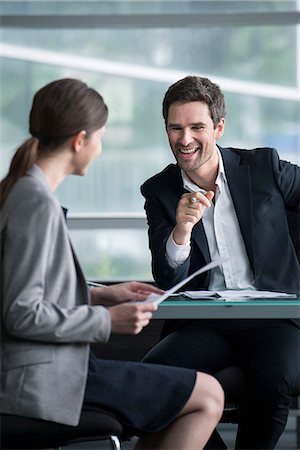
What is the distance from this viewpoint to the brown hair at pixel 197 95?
295cm

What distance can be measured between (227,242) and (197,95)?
0.43m

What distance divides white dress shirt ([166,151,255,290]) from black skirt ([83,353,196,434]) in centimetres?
74

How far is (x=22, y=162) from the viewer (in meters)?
2.06

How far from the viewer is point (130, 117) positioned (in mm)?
6586

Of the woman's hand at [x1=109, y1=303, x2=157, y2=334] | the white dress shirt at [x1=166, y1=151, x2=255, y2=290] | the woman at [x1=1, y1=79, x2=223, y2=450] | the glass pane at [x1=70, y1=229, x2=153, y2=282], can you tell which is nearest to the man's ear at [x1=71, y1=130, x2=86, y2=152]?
the woman at [x1=1, y1=79, x2=223, y2=450]

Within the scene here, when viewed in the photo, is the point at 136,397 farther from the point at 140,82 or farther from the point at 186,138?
the point at 140,82

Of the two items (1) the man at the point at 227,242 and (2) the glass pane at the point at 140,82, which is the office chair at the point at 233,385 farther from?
(2) the glass pane at the point at 140,82

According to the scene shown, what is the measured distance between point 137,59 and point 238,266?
152 inches

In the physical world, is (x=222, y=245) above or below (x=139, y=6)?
below

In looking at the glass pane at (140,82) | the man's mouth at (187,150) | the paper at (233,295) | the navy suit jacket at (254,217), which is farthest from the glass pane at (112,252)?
the paper at (233,295)

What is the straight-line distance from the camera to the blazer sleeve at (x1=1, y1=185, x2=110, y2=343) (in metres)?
1.92

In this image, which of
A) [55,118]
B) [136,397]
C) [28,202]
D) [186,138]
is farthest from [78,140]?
[186,138]

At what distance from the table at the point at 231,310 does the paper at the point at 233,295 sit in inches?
2.8

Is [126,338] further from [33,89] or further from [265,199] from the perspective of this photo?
[33,89]
